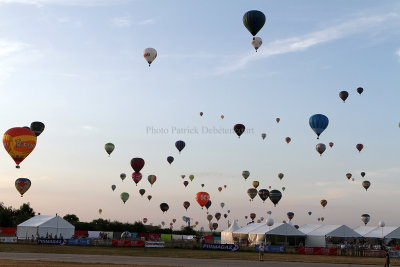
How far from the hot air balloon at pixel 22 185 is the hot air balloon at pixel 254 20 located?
121 ft

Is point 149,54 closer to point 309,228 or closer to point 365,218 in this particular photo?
point 309,228

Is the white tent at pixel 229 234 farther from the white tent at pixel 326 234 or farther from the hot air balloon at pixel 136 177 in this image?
the hot air balloon at pixel 136 177

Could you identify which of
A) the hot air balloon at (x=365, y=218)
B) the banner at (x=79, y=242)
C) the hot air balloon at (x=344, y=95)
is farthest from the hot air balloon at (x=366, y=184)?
the banner at (x=79, y=242)

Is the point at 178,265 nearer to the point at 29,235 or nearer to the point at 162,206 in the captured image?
the point at 29,235

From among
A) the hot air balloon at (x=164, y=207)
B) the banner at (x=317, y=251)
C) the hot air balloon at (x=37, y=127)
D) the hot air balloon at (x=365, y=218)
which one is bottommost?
the banner at (x=317, y=251)

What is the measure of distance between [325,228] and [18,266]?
163 feet

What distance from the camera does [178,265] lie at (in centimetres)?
3325

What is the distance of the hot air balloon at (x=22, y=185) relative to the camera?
67500 mm

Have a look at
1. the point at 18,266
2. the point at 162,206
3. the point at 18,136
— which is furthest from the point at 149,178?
the point at 18,266

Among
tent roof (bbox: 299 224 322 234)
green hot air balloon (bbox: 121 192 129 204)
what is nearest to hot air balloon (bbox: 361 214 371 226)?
tent roof (bbox: 299 224 322 234)

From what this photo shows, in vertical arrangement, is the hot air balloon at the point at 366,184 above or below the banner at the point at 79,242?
above

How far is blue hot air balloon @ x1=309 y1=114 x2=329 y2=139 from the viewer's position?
63.9 metres

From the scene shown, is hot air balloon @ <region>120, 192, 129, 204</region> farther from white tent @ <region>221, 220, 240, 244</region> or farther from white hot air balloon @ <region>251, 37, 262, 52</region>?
white hot air balloon @ <region>251, 37, 262, 52</region>

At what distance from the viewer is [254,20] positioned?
5488 cm
